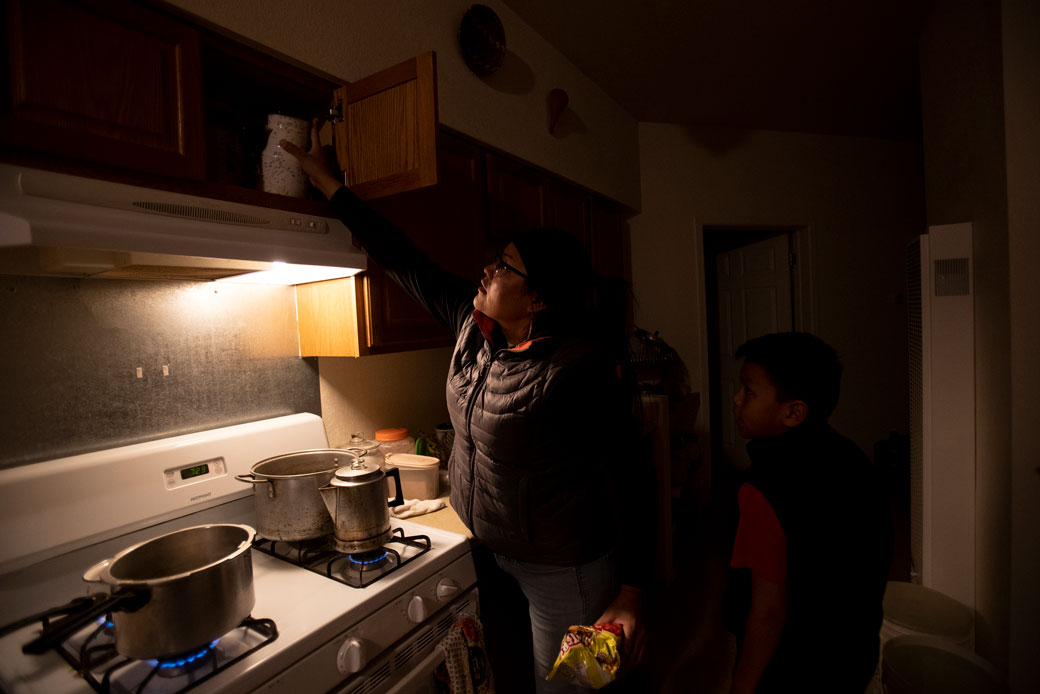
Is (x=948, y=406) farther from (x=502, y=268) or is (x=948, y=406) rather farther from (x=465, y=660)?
(x=465, y=660)

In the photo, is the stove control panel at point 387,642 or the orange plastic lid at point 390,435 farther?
the orange plastic lid at point 390,435

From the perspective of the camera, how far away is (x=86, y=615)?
2.31ft

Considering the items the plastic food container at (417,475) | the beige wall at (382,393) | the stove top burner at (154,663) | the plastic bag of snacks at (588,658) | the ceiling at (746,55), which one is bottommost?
the plastic bag of snacks at (588,658)

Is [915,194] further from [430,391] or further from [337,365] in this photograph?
[337,365]

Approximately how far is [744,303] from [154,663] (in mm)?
4317

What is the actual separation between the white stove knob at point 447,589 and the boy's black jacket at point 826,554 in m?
0.69

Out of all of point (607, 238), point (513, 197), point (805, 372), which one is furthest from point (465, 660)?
point (607, 238)

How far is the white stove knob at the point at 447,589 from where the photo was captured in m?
1.20

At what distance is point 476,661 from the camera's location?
1256 mm

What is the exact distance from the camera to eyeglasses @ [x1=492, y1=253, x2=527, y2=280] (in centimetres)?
Answer: 118

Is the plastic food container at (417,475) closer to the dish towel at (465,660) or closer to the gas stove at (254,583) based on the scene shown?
the gas stove at (254,583)

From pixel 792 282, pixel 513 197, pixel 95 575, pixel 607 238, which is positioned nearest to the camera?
pixel 95 575

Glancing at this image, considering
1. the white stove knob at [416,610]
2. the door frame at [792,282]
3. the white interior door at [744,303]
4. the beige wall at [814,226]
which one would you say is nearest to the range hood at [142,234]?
the white stove knob at [416,610]

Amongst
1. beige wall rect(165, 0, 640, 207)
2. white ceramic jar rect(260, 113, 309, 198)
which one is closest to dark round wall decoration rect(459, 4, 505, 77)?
beige wall rect(165, 0, 640, 207)
